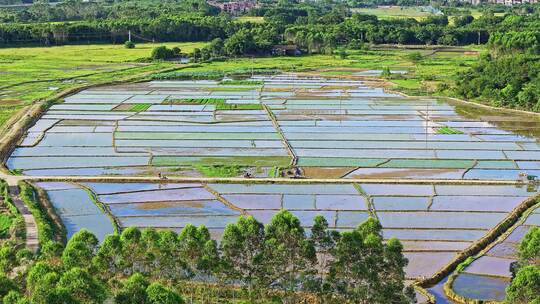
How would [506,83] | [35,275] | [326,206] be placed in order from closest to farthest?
[35,275] < [326,206] < [506,83]

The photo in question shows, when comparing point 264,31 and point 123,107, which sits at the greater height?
point 264,31

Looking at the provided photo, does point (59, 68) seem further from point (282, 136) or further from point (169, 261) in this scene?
point (169, 261)

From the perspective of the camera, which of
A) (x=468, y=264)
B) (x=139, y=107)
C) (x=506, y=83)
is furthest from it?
(x=506, y=83)

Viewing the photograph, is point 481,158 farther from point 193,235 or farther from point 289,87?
point 289,87

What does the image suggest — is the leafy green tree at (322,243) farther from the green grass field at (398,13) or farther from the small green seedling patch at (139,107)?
the green grass field at (398,13)

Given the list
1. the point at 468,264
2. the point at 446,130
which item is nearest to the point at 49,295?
the point at 468,264

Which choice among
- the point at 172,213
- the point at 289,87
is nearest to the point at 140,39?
the point at 289,87

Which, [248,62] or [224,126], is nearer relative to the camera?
[224,126]
